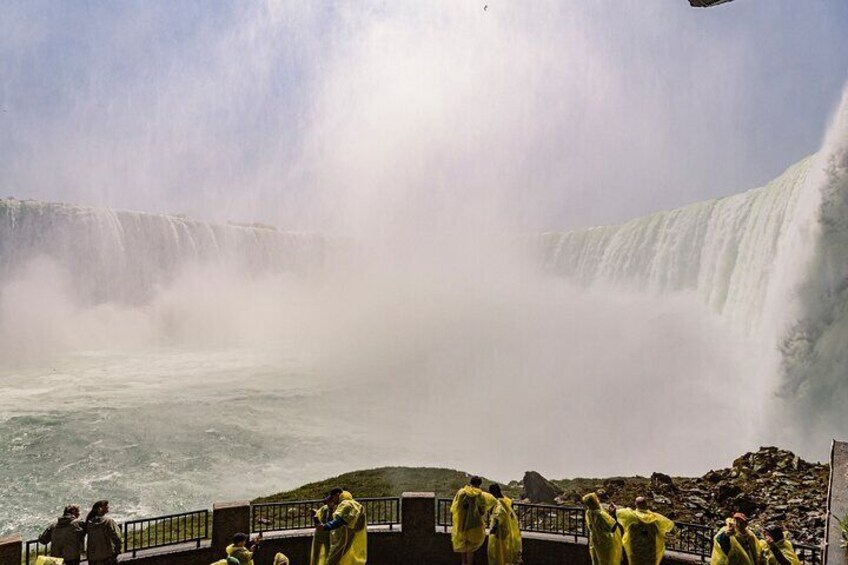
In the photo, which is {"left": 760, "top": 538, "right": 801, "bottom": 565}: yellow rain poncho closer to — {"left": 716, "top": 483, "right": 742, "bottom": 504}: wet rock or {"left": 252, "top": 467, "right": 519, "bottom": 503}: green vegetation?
{"left": 716, "top": 483, "right": 742, "bottom": 504}: wet rock

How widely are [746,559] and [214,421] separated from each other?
3749 cm

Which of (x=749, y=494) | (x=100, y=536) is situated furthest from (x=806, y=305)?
(x=100, y=536)

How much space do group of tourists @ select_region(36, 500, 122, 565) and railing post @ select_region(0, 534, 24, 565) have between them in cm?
66

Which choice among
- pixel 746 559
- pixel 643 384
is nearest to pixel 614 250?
pixel 643 384

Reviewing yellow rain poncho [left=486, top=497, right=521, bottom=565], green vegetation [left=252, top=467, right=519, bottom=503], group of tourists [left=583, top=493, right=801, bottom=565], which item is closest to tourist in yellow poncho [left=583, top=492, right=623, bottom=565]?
group of tourists [left=583, top=493, right=801, bottom=565]

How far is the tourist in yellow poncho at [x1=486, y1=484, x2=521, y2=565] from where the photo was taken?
8812 mm

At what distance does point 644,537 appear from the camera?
8141 millimetres

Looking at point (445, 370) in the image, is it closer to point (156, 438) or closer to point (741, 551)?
point (156, 438)

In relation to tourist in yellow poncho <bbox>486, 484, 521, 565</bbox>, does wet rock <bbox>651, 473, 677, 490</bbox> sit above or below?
above

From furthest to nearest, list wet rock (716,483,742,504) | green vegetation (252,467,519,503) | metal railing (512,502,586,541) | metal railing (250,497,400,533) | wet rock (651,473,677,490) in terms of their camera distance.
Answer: green vegetation (252,467,519,503)
wet rock (651,473,677,490)
wet rock (716,483,742,504)
metal railing (250,497,400,533)
metal railing (512,502,586,541)

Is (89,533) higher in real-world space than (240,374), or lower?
lower

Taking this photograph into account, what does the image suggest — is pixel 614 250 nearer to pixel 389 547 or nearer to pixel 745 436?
pixel 745 436

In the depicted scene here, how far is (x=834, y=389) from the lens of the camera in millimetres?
26469

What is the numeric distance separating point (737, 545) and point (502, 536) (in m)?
3.02
